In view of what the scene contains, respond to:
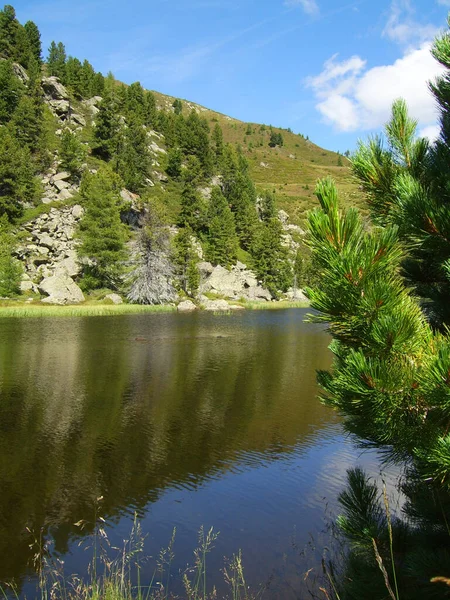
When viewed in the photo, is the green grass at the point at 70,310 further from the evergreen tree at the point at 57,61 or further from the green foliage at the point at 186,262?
the evergreen tree at the point at 57,61

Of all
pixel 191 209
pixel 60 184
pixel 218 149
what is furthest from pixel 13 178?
pixel 218 149

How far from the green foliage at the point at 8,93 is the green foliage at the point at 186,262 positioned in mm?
37312

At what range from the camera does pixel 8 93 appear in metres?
84.1

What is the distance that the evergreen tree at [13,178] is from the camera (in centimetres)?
6888

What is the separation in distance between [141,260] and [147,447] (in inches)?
2363

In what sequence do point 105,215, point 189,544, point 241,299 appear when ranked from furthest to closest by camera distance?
1. point 241,299
2. point 105,215
3. point 189,544

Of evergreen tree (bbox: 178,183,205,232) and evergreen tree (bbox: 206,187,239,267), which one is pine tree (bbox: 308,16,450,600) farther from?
evergreen tree (bbox: 178,183,205,232)

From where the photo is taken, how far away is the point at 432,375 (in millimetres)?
2613

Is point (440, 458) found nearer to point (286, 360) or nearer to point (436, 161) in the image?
point (436, 161)

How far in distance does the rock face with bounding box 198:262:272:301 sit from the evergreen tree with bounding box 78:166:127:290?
15.6m

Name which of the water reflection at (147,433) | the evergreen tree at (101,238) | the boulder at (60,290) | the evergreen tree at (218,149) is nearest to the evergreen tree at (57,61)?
the evergreen tree at (218,149)

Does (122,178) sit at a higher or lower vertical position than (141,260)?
higher

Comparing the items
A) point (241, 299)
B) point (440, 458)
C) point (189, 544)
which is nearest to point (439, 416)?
point (440, 458)

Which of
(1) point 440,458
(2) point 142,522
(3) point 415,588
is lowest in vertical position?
(2) point 142,522
